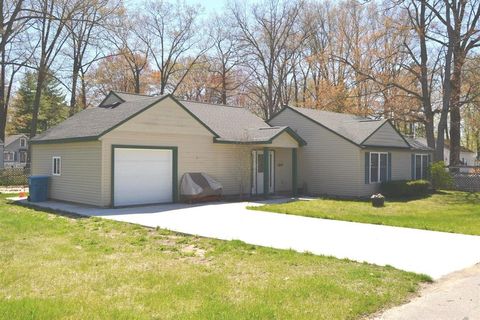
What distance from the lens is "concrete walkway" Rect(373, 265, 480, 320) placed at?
5.20 m

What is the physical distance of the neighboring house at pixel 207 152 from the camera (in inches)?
645

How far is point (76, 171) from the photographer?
55.8 feet

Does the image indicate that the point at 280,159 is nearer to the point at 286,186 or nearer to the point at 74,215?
the point at 286,186

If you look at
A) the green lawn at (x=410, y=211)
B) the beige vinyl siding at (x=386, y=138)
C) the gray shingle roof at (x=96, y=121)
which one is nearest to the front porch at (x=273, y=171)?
the green lawn at (x=410, y=211)

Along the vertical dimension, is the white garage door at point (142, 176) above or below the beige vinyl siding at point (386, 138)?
below

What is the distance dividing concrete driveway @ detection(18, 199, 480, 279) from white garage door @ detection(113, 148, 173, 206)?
107cm

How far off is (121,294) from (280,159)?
17676 mm

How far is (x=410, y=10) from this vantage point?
3178cm

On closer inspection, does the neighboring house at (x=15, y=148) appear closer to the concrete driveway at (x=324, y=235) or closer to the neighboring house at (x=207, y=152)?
the neighboring house at (x=207, y=152)

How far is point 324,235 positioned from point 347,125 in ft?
46.3

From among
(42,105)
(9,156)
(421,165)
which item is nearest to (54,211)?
(421,165)

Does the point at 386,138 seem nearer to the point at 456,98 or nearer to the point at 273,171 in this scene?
the point at 273,171

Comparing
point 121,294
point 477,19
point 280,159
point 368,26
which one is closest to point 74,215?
point 121,294

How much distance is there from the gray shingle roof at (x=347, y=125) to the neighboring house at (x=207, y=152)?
0.06 metres
